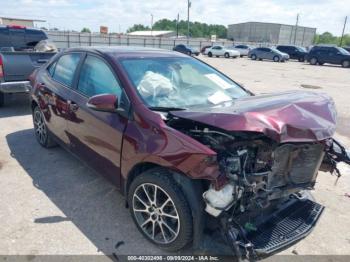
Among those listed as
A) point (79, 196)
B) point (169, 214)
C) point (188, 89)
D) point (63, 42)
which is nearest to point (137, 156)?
point (169, 214)

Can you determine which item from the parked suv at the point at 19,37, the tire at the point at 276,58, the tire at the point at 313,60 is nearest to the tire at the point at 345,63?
the tire at the point at 313,60

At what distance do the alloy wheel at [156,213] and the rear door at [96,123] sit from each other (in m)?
0.41

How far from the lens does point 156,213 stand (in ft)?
9.74

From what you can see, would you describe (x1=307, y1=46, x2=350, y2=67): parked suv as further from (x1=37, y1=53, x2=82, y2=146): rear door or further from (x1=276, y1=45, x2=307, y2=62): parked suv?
(x1=37, y1=53, x2=82, y2=146): rear door

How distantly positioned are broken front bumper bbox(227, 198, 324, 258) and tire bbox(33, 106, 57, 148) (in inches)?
133

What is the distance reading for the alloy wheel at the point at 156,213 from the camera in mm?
2838

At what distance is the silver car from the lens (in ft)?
111

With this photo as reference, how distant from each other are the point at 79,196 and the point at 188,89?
5.87 ft

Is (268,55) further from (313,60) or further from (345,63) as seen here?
(345,63)

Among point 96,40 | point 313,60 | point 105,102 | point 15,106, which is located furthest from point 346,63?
point 105,102

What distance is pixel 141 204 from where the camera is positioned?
10.2 feet

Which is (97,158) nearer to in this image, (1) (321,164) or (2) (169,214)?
(2) (169,214)

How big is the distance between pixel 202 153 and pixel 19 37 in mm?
7918

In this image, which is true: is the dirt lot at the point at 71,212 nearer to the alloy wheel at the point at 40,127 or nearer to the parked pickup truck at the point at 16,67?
the alloy wheel at the point at 40,127
